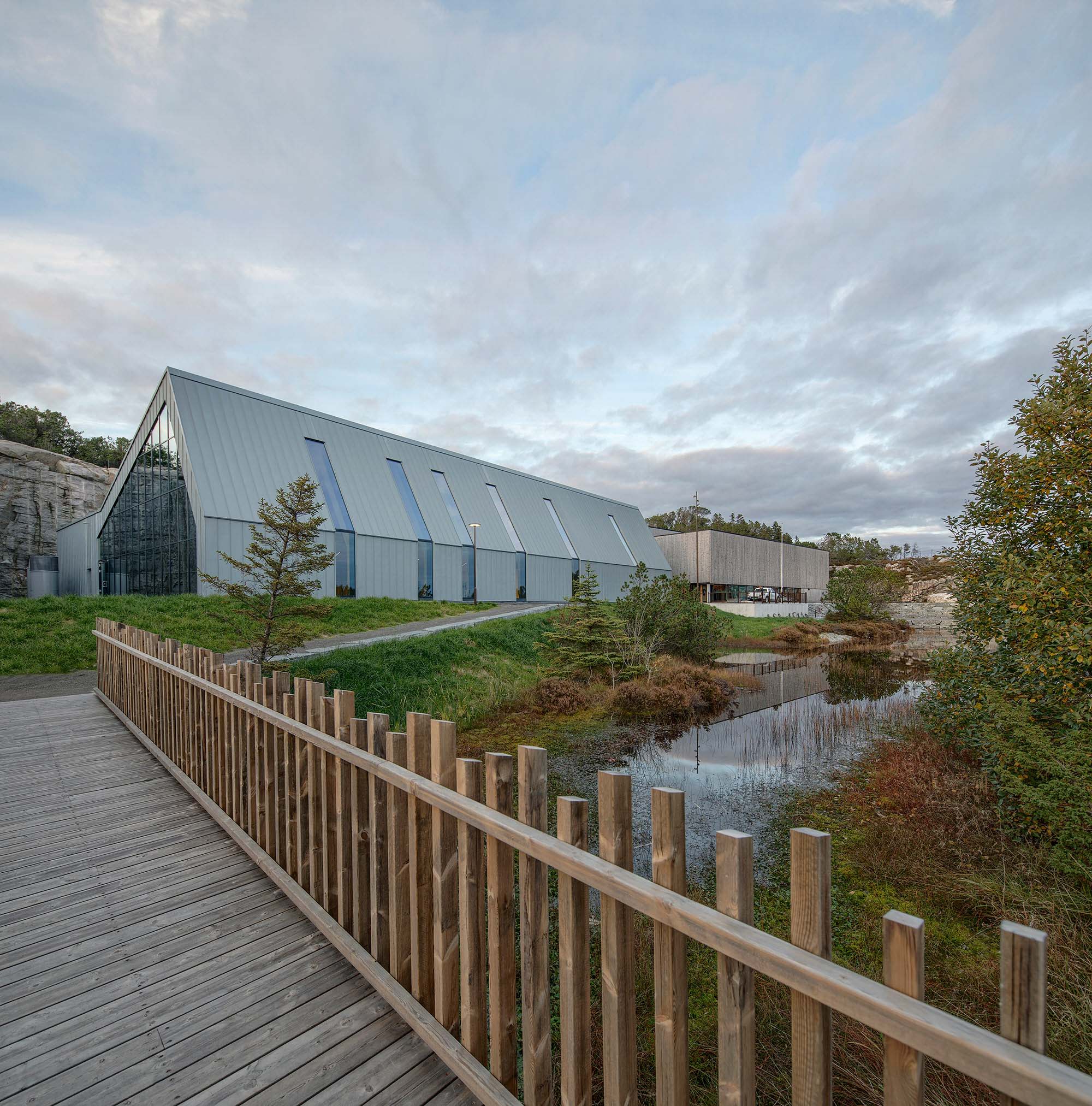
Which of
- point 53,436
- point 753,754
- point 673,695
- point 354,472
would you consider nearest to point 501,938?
point 753,754

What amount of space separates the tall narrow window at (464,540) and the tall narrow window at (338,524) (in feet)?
18.0

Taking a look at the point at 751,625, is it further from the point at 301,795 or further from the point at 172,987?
the point at 172,987

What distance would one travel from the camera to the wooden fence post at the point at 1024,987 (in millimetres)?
784

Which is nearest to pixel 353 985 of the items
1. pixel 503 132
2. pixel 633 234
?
pixel 503 132

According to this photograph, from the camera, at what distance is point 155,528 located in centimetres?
2033

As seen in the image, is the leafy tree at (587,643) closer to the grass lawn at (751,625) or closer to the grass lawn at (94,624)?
the grass lawn at (94,624)

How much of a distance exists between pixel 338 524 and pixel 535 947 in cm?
2095

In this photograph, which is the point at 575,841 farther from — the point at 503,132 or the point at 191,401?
the point at 191,401

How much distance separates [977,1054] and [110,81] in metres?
14.6

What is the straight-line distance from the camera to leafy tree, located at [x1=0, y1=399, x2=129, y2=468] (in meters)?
44.4

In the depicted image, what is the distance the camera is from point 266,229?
15.2 metres

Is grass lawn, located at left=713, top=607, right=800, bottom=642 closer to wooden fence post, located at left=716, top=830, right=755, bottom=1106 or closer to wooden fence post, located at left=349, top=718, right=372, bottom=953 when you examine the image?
wooden fence post, located at left=349, top=718, right=372, bottom=953

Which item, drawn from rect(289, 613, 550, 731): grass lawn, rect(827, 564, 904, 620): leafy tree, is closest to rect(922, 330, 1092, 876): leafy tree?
rect(289, 613, 550, 731): grass lawn

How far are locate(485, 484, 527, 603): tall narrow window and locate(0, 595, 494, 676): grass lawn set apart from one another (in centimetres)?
1016
